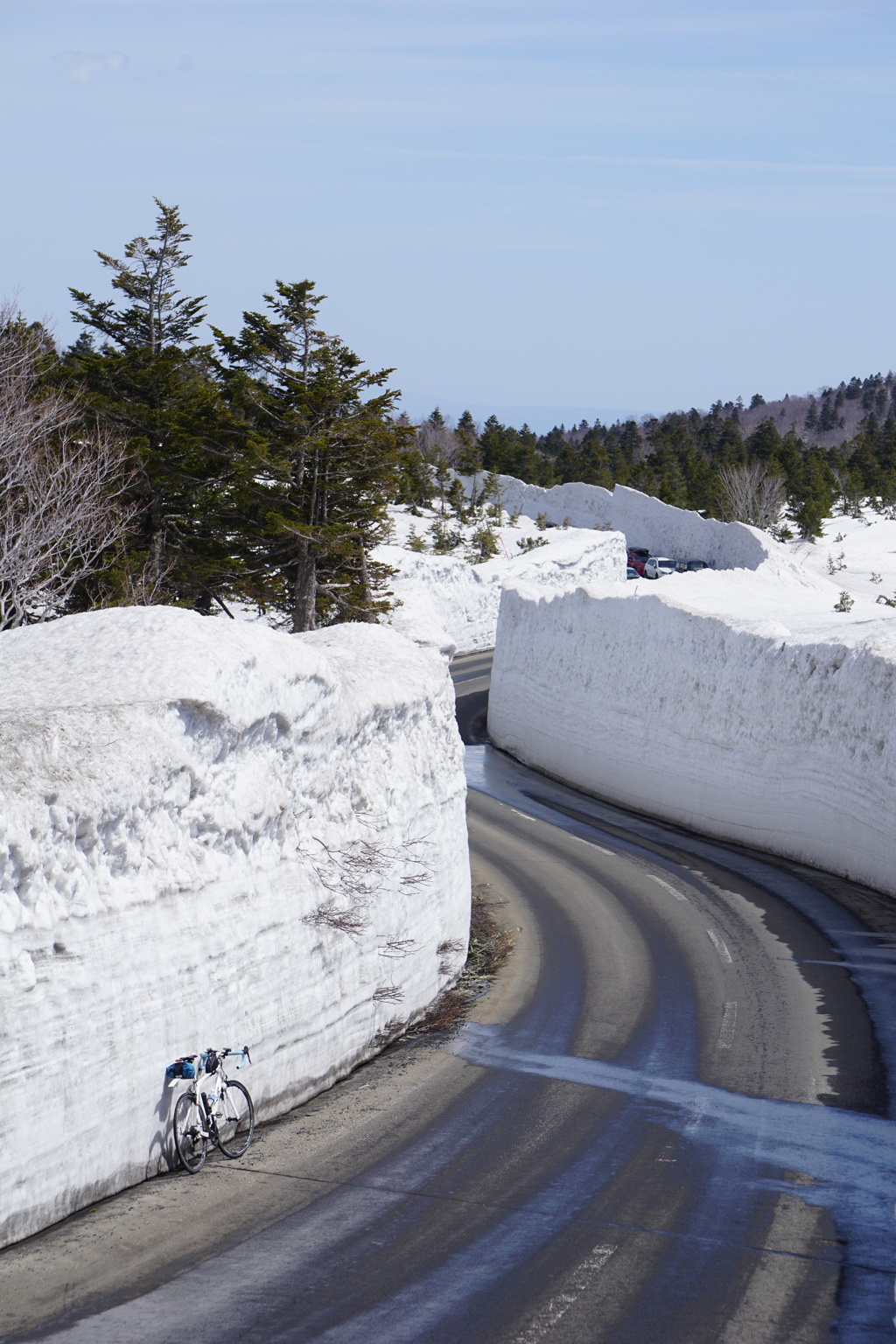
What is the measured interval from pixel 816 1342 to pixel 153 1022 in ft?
17.6

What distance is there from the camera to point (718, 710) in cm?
2516

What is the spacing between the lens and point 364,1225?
932 centimetres

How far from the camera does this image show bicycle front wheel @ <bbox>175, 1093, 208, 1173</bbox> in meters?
9.86

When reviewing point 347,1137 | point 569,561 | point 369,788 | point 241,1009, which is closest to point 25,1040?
point 241,1009

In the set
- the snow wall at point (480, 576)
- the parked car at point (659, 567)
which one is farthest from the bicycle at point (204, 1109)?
the parked car at point (659, 567)

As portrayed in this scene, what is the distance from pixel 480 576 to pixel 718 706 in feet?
88.0

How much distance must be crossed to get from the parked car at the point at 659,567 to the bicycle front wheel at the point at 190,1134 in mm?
53464

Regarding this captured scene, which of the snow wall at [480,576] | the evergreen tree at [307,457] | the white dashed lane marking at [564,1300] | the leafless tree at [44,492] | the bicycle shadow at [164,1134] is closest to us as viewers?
the white dashed lane marking at [564,1300]

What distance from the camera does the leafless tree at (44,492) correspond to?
22.9m

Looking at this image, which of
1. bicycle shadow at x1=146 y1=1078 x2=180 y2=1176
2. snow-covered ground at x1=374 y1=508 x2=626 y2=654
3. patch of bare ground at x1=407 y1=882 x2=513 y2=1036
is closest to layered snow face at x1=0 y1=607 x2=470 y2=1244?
bicycle shadow at x1=146 y1=1078 x2=180 y2=1176

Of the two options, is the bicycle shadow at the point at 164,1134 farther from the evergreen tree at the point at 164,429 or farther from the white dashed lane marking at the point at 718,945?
the evergreen tree at the point at 164,429

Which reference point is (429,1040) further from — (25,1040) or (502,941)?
(25,1040)

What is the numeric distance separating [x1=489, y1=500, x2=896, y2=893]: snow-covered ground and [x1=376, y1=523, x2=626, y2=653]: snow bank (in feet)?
25.5

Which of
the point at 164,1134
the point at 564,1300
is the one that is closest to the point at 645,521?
the point at 164,1134
